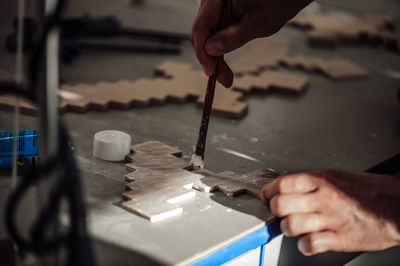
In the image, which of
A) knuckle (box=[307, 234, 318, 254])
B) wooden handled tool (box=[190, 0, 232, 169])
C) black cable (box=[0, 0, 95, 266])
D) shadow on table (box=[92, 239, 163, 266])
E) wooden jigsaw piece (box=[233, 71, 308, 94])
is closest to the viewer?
black cable (box=[0, 0, 95, 266])

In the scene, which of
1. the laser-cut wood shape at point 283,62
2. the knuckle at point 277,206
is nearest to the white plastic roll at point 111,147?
the knuckle at point 277,206

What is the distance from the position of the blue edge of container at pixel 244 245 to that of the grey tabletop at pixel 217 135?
0.05 feet

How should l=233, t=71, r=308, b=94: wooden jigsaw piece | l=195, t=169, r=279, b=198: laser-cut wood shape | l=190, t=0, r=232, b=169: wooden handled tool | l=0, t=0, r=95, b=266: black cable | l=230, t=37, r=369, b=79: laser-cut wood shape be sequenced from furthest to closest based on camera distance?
1. l=230, t=37, r=369, b=79: laser-cut wood shape
2. l=233, t=71, r=308, b=94: wooden jigsaw piece
3. l=190, t=0, r=232, b=169: wooden handled tool
4. l=195, t=169, r=279, b=198: laser-cut wood shape
5. l=0, t=0, r=95, b=266: black cable

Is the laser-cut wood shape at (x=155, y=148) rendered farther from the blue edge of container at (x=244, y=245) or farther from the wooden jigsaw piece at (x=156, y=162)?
the blue edge of container at (x=244, y=245)

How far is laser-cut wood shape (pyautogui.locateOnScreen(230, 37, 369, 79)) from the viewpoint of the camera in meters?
2.25

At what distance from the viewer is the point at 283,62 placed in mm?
2375

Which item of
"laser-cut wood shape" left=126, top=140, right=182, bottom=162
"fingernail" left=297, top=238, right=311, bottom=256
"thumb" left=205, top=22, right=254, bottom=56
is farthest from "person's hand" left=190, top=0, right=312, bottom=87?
"fingernail" left=297, top=238, right=311, bottom=256

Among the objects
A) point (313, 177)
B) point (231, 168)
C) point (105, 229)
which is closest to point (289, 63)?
point (231, 168)

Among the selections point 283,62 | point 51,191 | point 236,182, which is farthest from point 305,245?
point 283,62

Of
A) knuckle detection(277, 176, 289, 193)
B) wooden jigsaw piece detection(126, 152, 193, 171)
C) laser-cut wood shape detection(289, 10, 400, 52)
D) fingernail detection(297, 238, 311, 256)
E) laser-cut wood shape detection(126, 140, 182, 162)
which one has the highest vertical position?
laser-cut wood shape detection(289, 10, 400, 52)

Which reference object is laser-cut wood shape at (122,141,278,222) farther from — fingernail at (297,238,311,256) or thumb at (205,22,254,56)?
thumb at (205,22,254,56)

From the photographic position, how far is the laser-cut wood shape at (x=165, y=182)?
110cm

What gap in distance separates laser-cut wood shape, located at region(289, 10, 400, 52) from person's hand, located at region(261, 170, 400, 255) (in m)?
1.72

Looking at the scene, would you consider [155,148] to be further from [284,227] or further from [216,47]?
[284,227]
